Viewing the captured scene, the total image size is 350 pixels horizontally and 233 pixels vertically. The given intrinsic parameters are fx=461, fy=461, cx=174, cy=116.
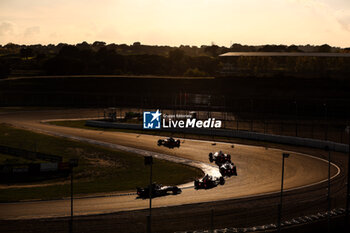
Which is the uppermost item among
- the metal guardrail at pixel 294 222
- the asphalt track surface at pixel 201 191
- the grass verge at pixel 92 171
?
the metal guardrail at pixel 294 222

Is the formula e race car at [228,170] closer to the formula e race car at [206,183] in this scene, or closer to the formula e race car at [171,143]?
the formula e race car at [206,183]

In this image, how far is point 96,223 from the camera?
74.1 feet

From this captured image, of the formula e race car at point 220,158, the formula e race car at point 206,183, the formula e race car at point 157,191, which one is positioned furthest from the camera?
the formula e race car at point 220,158

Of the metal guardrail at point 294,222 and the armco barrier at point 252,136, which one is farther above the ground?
the metal guardrail at point 294,222

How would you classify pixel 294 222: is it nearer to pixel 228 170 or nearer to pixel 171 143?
pixel 228 170

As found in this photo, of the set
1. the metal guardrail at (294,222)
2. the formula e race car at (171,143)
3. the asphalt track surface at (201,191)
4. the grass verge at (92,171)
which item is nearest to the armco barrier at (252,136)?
the asphalt track surface at (201,191)

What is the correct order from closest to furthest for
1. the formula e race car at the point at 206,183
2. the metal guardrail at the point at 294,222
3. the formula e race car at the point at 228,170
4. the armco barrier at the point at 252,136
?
the metal guardrail at the point at 294,222 → the formula e race car at the point at 206,183 → the formula e race car at the point at 228,170 → the armco barrier at the point at 252,136

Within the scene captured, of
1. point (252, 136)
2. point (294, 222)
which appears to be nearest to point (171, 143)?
point (252, 136)

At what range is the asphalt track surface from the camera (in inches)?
1242

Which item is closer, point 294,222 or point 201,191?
point 294,222

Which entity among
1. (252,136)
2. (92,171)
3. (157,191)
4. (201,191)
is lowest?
(92,171)

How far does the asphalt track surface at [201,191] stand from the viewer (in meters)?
31.5

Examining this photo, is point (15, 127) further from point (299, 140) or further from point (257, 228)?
point (257, 228)

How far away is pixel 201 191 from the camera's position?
125 feet
